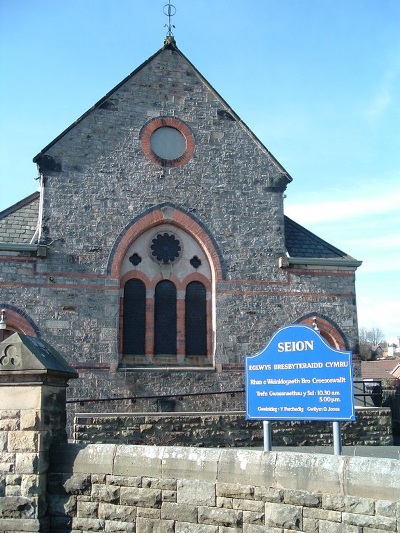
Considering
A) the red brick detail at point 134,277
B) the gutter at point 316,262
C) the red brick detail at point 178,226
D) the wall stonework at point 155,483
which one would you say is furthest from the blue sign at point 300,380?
the gutter at point 316,262

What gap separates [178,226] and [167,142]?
2713mm

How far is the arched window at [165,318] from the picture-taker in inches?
691

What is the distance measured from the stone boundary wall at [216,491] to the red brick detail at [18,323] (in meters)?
8.57

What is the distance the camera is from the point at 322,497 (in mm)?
6328

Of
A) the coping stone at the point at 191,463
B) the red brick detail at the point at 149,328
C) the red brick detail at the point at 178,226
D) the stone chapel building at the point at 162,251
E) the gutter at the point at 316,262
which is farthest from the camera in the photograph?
the gutter at the point at 316,262

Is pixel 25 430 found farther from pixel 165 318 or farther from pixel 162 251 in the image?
pixel 162 251

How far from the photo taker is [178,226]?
1817 cm

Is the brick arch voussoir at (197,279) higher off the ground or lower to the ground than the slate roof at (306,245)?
lower

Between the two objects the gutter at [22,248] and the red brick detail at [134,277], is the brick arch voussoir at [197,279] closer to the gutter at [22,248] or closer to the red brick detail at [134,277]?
the red brick detail at [134,277]

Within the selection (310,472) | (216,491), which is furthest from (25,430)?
(310,472)

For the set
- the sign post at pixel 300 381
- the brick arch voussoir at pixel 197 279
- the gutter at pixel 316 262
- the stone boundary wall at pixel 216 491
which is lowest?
the stone boundary wall at pixel 216 491

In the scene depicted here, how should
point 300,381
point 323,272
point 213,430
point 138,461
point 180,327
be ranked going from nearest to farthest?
point 138,461, point 300,381, point 213,430, point 180,327, point 323,272

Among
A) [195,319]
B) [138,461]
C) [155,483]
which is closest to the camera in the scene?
[155,483]

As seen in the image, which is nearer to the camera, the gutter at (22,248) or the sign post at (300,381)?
the sign post at (300,381)
